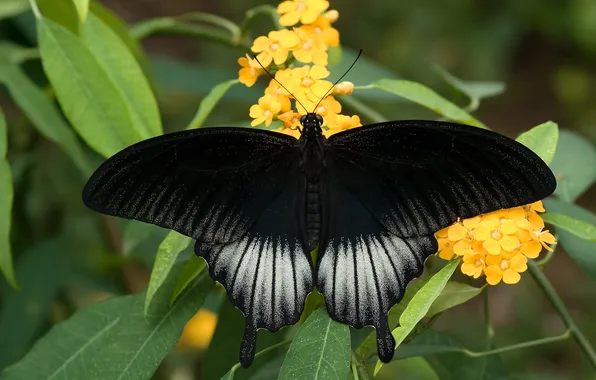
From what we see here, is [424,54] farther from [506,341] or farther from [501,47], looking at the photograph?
[506,341]

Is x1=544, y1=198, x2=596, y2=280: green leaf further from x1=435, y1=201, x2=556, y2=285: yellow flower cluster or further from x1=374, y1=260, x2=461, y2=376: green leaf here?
x1=374, y1=260, x2=461, y2=376: green leaf

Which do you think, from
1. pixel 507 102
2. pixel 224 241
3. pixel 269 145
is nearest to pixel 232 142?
pixel 269 145

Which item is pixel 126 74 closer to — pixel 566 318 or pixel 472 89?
pixel 472 89

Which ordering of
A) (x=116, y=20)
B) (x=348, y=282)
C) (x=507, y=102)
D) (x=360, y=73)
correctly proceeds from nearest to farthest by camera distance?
(x=348, y=282) < (x=116, y=20) < (x=360, y=73) < (x=507, y=102)

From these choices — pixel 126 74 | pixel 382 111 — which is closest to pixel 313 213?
pixel 126 74

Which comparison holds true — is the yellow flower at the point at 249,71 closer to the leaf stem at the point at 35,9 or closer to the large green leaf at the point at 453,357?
the leaf stem at the point at 35,9
